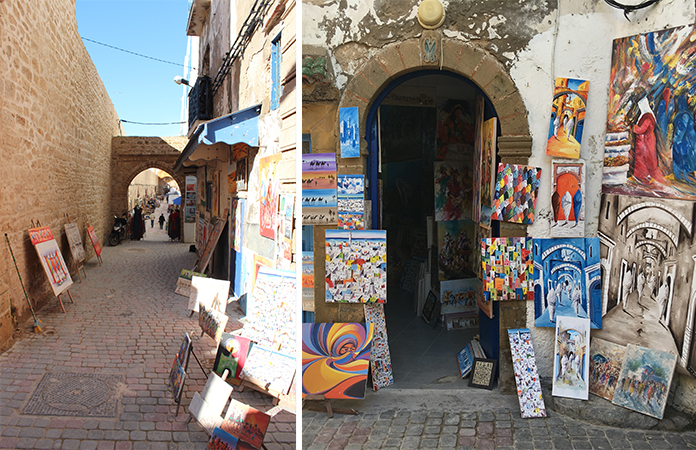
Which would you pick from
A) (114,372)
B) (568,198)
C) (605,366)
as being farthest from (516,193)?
(114,372)

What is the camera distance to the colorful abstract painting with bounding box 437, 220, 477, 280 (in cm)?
709

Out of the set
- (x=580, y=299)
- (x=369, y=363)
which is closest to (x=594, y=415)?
(x=580, y=299)

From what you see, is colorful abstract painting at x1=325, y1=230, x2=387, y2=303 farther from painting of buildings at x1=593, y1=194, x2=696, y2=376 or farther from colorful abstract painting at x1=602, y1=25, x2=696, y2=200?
colorful abstract painting at x1=602, y1=25, x2=696, y2=200

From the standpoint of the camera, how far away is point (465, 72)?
4.71m

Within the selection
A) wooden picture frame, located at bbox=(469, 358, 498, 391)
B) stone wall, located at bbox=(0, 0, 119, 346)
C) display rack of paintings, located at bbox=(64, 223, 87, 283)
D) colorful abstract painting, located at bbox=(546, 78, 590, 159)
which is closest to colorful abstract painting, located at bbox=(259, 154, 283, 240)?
wooden picture frame, located at bbox=(469, 358, 498, 391)

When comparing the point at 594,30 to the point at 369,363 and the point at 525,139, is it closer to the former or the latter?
the point at 525,139

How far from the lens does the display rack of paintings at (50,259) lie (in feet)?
26.0

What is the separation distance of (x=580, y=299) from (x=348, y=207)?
235 centimetres

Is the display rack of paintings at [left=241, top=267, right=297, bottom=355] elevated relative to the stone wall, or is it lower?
lower

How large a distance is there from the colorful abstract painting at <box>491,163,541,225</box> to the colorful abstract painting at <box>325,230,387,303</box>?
3.79 feet

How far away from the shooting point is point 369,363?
4.89 m

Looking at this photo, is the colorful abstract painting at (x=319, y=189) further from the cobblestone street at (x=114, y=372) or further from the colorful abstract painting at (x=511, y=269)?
the cobblestone street at (x=114, y=372)

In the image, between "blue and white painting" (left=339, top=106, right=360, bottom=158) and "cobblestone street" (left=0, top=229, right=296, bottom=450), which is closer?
"cobblestone street" (left=0, top=229, right=296, bottom=450)

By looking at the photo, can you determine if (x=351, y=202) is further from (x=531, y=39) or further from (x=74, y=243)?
(x=74, y=243)
